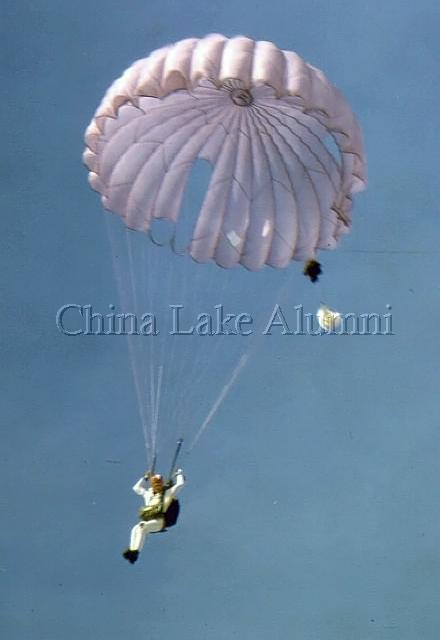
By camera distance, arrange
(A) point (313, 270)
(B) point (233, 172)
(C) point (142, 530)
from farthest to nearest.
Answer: (B) point (233, 172) → (A) point (313, 270) → (C) point (142, 530)

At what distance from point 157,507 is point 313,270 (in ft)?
17.8

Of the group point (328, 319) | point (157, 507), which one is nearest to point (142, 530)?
point (157, 507)

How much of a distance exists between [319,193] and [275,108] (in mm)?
1911

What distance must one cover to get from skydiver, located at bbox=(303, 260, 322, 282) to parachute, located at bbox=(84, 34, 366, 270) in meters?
0.95

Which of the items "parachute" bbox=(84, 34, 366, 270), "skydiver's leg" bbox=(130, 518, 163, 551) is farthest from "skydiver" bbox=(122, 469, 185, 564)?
"parachute" bbox=(84, 34, 366, 270)

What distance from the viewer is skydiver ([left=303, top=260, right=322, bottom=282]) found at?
68.7 feet

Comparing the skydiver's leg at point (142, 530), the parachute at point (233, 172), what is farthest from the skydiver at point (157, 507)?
the parachute at point (233, 172)

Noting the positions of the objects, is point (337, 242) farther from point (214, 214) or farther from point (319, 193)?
point (214, 214)

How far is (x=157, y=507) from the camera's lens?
2081 centimetres

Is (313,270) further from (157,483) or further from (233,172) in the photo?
(157,483)

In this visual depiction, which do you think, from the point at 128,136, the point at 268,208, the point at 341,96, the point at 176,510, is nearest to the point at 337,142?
the point at 341,96

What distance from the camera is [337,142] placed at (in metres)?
20.3

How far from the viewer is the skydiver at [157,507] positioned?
67.7 feet

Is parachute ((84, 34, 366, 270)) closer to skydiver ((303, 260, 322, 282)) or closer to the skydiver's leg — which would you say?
skydiver ((303, 260, 322, 282))
